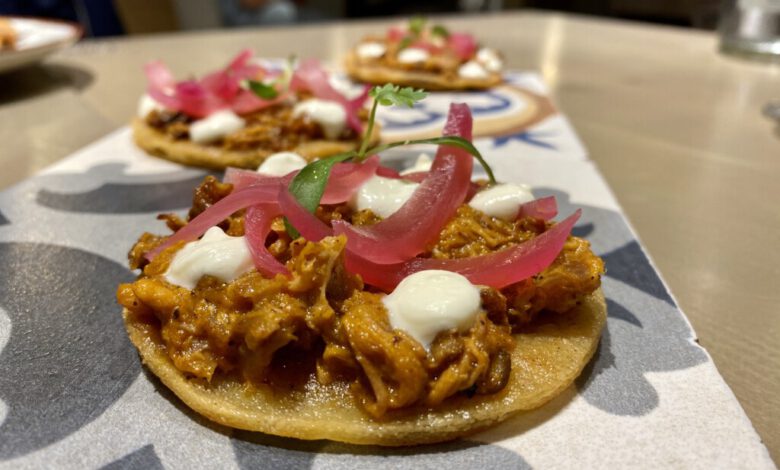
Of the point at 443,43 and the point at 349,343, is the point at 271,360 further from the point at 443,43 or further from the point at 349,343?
the point at 443,43

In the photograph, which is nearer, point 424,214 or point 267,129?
point 424,214

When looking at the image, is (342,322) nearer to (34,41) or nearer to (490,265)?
(490,265)

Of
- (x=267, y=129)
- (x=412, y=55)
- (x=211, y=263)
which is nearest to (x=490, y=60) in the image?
(x=412, y=55)

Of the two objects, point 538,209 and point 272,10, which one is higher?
point 538,209

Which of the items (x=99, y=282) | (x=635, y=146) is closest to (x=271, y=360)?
(x=99, y=282)

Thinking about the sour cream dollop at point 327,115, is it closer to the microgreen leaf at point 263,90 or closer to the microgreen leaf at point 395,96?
the microgreen leaf at point 263,90

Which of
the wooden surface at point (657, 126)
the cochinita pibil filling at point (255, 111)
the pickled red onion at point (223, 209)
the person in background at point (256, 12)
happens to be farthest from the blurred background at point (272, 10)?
the pickled red onion at point (223, 209)
